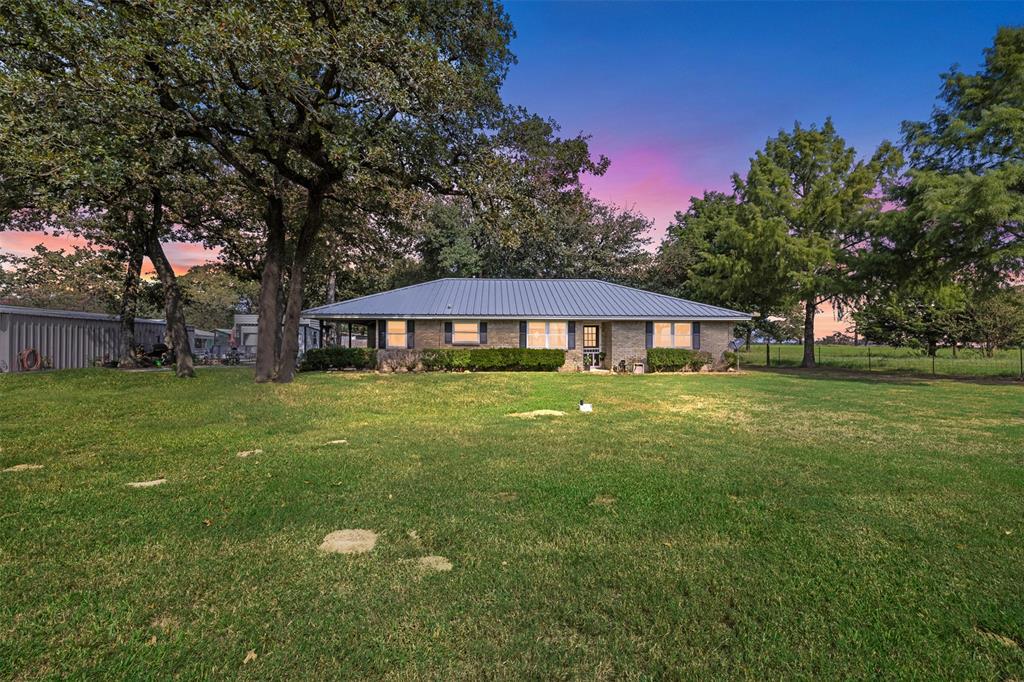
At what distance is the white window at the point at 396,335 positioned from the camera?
2202cm

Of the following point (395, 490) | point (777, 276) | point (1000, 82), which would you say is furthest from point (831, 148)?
point (395, 490)

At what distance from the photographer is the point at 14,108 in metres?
10.2

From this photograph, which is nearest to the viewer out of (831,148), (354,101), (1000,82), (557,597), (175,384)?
(557,597)

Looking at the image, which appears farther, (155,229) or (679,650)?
(155,229)

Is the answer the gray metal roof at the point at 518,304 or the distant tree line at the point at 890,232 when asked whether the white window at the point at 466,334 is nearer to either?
the gray metal roof at the point at 518,304

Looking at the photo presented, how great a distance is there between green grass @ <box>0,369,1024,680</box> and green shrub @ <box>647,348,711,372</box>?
14.7 meters

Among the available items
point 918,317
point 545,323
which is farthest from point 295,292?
point 918,317

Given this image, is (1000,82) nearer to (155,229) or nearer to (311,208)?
(311,208)

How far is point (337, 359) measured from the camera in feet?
70.2

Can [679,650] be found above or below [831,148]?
below

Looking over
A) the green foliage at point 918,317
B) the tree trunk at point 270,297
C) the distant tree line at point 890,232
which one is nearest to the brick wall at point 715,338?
the distant tree line at point 890,232

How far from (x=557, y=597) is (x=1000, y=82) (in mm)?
23924

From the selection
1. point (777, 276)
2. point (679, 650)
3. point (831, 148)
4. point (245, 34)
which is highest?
point (831, 148)

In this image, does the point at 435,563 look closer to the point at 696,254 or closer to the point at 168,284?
the point at 168,284
